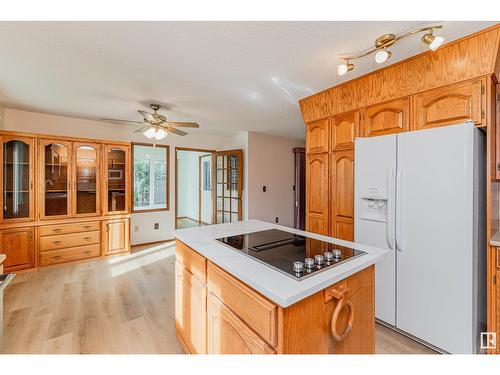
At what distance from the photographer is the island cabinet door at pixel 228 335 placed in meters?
0.99

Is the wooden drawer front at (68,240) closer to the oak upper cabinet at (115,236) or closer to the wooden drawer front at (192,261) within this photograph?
the oak upper cabinet at (115,236)

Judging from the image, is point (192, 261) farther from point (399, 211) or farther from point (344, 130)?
point (344, 130)

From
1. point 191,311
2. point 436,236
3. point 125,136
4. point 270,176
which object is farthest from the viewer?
point 270,176

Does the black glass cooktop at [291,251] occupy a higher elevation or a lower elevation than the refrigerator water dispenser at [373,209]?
lower

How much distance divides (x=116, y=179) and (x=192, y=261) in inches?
119

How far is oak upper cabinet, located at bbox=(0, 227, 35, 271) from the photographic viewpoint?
9.96ft

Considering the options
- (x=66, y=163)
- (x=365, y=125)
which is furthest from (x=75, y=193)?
→ (x=365, y=125)

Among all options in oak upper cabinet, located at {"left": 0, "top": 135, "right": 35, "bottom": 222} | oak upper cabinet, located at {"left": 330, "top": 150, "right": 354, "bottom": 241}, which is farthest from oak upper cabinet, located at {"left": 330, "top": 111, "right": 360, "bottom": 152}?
oak upper cabinet, located at {"left": 0, "top": 135, "right": 35, "bottom": 222}

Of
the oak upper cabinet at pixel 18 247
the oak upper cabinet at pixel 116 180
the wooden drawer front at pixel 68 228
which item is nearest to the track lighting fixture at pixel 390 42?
the oak upper cabinet at pixel 116 180

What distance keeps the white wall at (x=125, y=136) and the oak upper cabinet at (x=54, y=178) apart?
0.49 meters

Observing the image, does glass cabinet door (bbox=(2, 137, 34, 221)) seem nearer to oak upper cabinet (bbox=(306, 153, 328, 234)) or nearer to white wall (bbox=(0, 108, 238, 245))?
white wall (bbox=(0, 108, 238, 245))

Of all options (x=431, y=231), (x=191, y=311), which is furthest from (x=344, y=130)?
(x=191, y=311)

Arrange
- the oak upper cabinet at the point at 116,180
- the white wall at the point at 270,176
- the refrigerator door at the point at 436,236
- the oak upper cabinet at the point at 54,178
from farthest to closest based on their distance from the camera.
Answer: the white wall at the point at 270,176, the oak upper cabinet at the point at 116,180, the oak upper cabinet at the point at 54,178, the refrigerator door at the point at 436,236

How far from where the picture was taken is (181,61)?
6.59 feet
